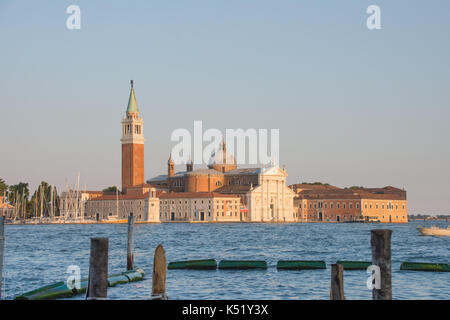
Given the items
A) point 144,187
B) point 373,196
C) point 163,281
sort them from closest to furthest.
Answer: point 163,281
point 144,187
point 373,196

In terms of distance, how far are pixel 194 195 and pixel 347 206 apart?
20.4m

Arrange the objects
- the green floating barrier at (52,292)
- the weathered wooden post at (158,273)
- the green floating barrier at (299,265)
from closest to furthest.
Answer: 1. the weathered wooden post at (158,273)
2. the green floating barrier at (52,292)
3. the green floating barrier at (299,265)

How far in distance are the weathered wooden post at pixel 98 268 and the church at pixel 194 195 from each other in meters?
76.7

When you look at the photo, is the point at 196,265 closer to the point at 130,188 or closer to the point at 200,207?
the point at 200,207

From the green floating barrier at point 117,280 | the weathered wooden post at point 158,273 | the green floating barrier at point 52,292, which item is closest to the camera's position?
the weathered wooden post at point 158,273

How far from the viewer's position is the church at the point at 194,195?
3415 inches

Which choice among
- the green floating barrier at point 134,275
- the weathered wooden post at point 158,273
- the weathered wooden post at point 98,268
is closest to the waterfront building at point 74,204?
the green floating barrier at point 134,275

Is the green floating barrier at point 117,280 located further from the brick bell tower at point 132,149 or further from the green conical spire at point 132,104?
the green conical spire at point 132,104

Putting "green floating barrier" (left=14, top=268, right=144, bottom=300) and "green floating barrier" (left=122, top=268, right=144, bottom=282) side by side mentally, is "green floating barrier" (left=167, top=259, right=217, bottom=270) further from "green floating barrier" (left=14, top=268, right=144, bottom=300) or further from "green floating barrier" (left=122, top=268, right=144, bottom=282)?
"green floating barrier" (left=14, top=268, right=144, bottom=300)

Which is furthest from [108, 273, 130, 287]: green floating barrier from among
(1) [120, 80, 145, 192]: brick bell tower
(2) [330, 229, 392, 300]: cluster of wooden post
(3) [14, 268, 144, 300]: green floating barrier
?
(1) [120, 80, 145, 192]: brick bell tower
